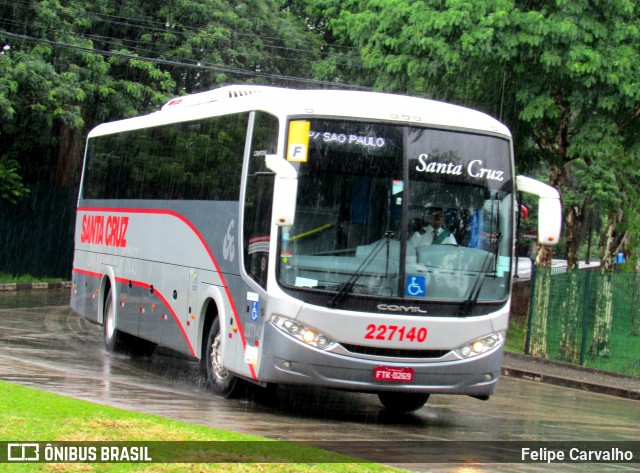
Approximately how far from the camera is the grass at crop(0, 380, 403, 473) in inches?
277

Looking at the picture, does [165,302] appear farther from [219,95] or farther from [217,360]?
[219,95]

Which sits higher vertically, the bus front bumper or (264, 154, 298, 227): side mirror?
(264, 154, 298, 227): side mirror

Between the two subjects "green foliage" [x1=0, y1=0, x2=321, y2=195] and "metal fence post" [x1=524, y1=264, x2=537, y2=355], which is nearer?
"metal fence post" [x1=524, y1=264, x2=537, y2=355]

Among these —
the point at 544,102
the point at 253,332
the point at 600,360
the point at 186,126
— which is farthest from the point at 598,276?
the point at 253,332

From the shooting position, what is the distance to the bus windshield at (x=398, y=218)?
420 inches

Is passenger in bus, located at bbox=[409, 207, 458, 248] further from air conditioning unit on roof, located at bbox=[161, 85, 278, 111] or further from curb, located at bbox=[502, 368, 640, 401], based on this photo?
curb, located at bbox=[502, 368, 640, 401]

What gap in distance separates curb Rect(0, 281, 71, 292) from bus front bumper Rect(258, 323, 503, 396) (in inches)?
858

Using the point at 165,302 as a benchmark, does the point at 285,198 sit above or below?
above

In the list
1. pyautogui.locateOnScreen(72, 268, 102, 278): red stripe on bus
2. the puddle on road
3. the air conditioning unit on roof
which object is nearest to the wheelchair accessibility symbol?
the air conditioning unit on roof

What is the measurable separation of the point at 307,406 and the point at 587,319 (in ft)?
32.1

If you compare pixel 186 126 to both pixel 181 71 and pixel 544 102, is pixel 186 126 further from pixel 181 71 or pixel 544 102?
pixel 181 71

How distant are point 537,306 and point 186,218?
33.4 feet

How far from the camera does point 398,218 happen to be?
425 inches

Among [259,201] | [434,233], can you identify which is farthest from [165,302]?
Answer: [434,233]
